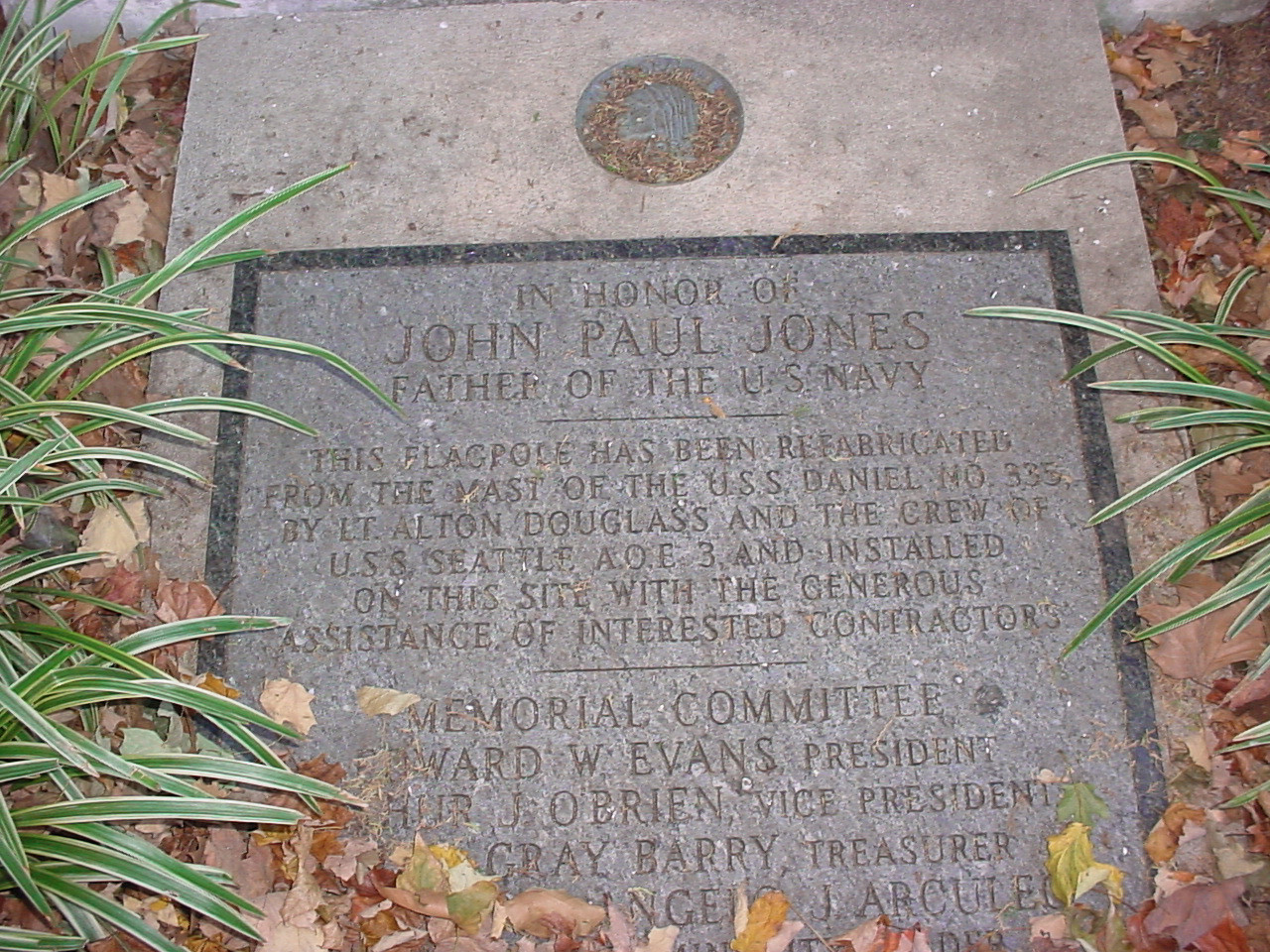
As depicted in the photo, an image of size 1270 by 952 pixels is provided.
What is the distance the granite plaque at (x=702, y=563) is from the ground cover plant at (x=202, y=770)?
0.08 m

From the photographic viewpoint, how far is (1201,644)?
2434 mm

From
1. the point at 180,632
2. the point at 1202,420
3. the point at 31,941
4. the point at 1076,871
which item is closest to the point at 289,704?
the point at 180,632

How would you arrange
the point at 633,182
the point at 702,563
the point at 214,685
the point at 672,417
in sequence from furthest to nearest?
the point at 633,182, the point at 672,417, the point at 702,563, the point at 214,685

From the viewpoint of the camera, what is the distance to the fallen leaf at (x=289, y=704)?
239cm

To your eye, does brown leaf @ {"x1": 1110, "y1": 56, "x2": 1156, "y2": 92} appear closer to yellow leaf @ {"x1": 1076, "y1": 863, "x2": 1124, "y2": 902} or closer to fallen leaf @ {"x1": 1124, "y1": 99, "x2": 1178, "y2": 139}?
fallen leaf @ {"x1": 1124, "y1": 99, "x2": 1178, "y2": 139}

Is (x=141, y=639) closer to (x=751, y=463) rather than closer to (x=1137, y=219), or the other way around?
(x=751, y=463)

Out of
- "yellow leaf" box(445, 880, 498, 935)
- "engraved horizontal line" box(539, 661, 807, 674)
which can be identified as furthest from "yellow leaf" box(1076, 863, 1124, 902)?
"yellow leaf" box(445, 880, 498, 935)

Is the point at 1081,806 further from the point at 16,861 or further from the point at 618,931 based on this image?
the point at 16,861

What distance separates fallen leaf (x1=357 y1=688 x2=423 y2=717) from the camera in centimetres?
241

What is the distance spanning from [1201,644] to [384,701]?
1976mm

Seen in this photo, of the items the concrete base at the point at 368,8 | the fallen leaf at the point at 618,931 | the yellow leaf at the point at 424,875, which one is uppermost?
the concrete base at the point at 368,8

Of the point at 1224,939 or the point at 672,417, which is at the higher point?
the point at 672,417

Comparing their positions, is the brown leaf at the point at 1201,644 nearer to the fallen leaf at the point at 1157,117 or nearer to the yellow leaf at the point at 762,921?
the yellow leaf at the point at 762,921

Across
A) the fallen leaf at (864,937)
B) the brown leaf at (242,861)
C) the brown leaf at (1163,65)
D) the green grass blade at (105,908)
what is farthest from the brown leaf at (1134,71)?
the green grass blade at (105,908)
